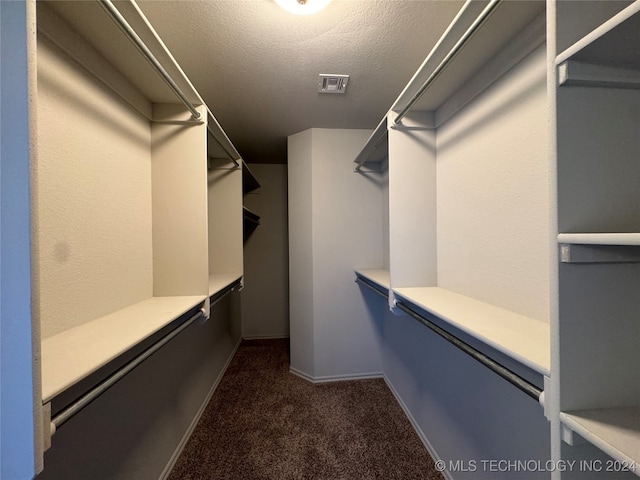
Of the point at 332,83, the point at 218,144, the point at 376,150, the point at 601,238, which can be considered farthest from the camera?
the point at 376,150

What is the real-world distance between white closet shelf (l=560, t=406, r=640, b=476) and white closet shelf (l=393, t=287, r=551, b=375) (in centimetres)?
9

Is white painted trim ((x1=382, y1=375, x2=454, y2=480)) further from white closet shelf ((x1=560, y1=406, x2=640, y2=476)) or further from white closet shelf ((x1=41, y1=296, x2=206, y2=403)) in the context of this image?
white closet shelf ((x1=41, y1=296, x2=206, y2=403))

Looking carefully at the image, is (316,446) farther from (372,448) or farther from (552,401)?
(552,401)

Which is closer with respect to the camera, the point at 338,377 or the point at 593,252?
the point at 593,252

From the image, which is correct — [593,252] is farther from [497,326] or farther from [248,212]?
[248,212]

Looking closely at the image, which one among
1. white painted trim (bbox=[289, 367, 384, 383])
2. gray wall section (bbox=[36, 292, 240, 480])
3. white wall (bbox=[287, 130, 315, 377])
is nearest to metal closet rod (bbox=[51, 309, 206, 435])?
gray wall section (bbox=[36, 292, 240, 480])

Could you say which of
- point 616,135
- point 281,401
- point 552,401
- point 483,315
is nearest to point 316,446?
point 281,401

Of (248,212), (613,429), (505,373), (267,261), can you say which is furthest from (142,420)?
(267,261)

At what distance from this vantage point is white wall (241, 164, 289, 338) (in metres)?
3.45

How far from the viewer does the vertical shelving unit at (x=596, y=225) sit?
20.2 inches

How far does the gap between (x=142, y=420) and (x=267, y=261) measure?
232 cm

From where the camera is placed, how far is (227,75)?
150 cm

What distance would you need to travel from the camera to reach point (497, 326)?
0.78 meters

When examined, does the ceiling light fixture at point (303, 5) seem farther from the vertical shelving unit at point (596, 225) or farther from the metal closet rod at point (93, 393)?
the metal closet rod at point (93, 393)
